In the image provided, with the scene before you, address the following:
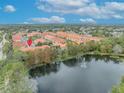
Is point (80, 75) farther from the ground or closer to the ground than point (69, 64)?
farther from the ground

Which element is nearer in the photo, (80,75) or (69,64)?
(80,75)

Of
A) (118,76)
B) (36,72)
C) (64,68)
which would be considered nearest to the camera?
(118,76)

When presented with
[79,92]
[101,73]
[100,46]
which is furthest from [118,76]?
[100,46]

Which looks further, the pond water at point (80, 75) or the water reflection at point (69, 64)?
the water reflection at point (69, 64)

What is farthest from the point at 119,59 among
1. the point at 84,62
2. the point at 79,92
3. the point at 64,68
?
the point at 79,92

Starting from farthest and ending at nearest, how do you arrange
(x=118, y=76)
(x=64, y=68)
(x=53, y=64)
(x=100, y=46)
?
1. (x=100, y=46)
2. (x=53, y=64)
3. (x=64, y=68)
4. (x=118, y=76)

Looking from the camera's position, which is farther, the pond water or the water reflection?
the water reflection

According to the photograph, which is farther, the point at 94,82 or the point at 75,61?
the point at 75,61

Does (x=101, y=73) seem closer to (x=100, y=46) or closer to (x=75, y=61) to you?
(x=75, y=61)
